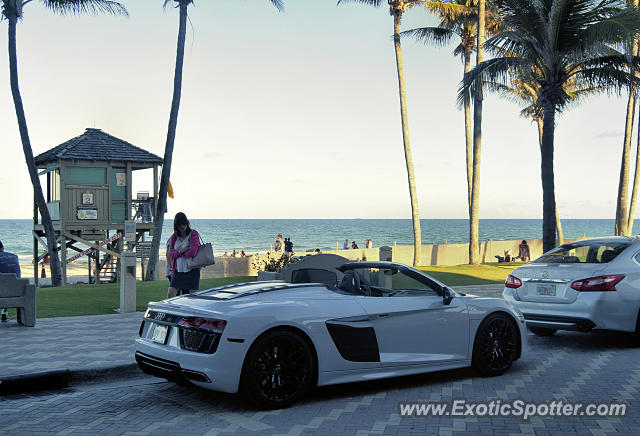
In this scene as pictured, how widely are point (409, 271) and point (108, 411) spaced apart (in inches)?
131

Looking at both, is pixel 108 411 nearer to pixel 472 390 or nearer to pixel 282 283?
pixel 282 283

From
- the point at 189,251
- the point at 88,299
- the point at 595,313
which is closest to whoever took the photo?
the point at 595,313

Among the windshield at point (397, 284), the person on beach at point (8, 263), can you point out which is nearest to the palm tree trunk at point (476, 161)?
the person on beach at point (8, 263)

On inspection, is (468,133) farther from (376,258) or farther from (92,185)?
(92,185)

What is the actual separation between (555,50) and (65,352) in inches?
571

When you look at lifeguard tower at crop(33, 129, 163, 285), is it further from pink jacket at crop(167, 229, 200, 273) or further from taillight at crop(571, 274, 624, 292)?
taillight at crop(571, 274, 624, 292)

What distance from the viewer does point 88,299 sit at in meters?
14.9

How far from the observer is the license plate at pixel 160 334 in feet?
20.8

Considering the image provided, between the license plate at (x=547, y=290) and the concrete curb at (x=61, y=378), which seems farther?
the license plate at (x=547, y=290)

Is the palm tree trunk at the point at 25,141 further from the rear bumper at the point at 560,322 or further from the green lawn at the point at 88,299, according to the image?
the rear bumper at the point at 560,322

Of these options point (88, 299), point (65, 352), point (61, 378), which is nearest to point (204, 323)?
point (61, 378)

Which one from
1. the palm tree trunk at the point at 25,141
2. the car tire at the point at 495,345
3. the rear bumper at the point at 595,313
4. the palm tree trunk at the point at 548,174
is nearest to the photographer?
the car tire at the point at 495,345

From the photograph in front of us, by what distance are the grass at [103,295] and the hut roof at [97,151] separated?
481 inches

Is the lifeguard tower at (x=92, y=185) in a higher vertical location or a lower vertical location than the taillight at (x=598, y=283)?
higher
